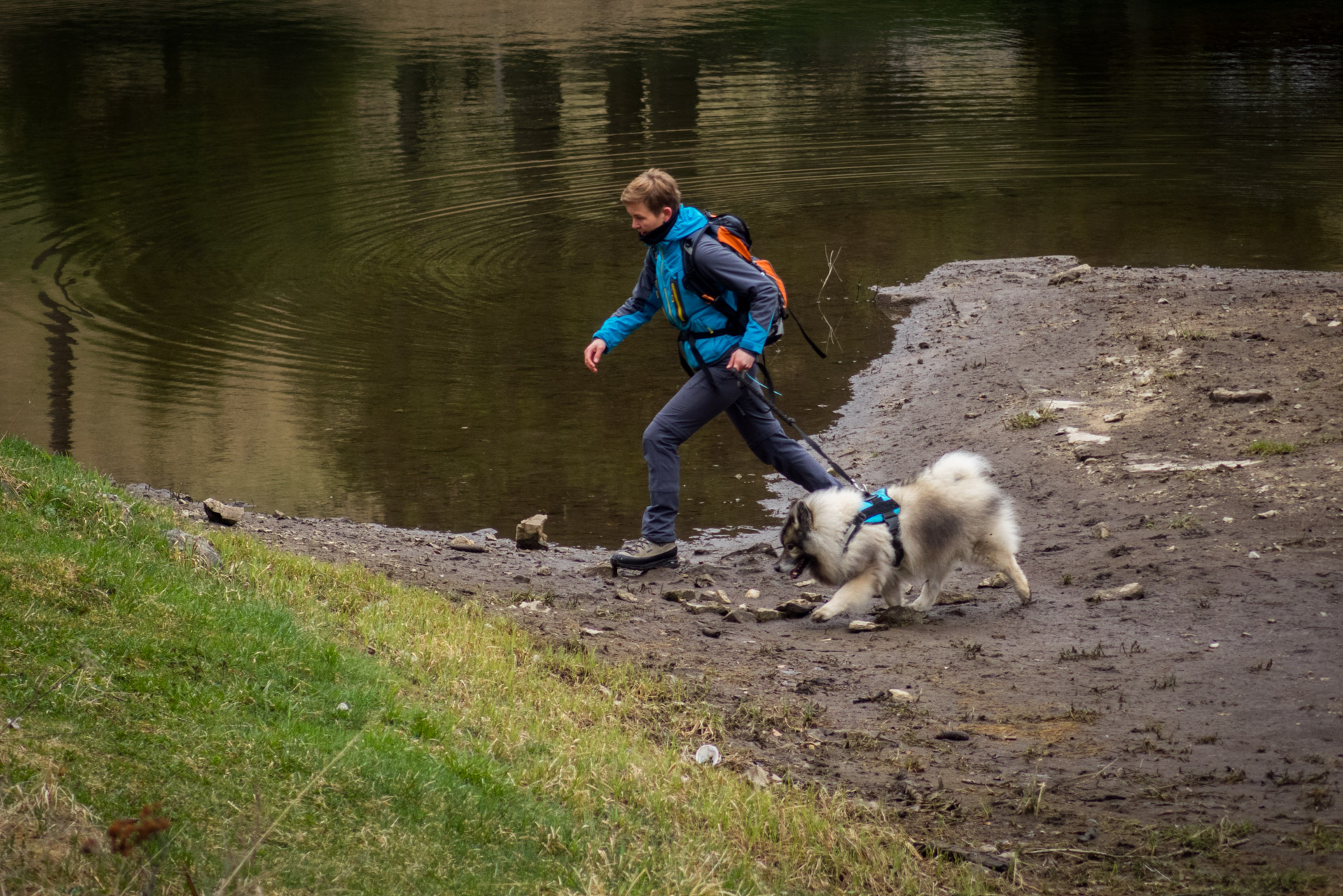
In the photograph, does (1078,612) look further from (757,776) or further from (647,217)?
(647,217)

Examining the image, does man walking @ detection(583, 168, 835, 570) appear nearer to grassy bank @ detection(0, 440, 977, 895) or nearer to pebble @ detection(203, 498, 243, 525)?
grassy bank @ detection(0, 440, 977, 895)

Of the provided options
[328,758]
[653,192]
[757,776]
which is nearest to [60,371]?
[653,192]

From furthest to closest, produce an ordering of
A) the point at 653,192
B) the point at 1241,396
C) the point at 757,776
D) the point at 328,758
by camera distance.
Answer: the point at 1241,396 < the point at 653,192 < the point at 757,776 < the point at 328,758

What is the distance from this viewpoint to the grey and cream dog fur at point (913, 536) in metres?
7.31

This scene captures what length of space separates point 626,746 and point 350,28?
43463 mm

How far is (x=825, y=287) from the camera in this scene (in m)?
16.2

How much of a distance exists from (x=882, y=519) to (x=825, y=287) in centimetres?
930

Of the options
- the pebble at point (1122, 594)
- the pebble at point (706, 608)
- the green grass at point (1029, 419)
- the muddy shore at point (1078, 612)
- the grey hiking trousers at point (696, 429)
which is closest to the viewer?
the muddy shore at point (1078, 612)

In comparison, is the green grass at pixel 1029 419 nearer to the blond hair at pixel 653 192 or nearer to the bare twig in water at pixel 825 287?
the bare twig in water at pixel 825 287

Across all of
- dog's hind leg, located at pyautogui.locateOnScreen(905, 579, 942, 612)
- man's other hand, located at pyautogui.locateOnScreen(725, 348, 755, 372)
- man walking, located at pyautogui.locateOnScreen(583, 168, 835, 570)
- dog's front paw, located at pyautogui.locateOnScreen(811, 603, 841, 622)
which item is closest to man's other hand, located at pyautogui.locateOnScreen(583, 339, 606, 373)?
man walking, located at pyautogui.locateOnScreen(583, 168, 835, 570)

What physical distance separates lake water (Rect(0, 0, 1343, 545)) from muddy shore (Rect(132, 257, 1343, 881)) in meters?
1.20

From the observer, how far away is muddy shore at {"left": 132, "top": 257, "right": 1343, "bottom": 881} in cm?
514

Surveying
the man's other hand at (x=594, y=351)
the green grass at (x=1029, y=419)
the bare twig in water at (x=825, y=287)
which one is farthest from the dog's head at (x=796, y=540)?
the bare twig in water at (x=825, y=287)

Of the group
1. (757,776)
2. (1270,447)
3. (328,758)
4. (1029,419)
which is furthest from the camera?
(1029,419)
